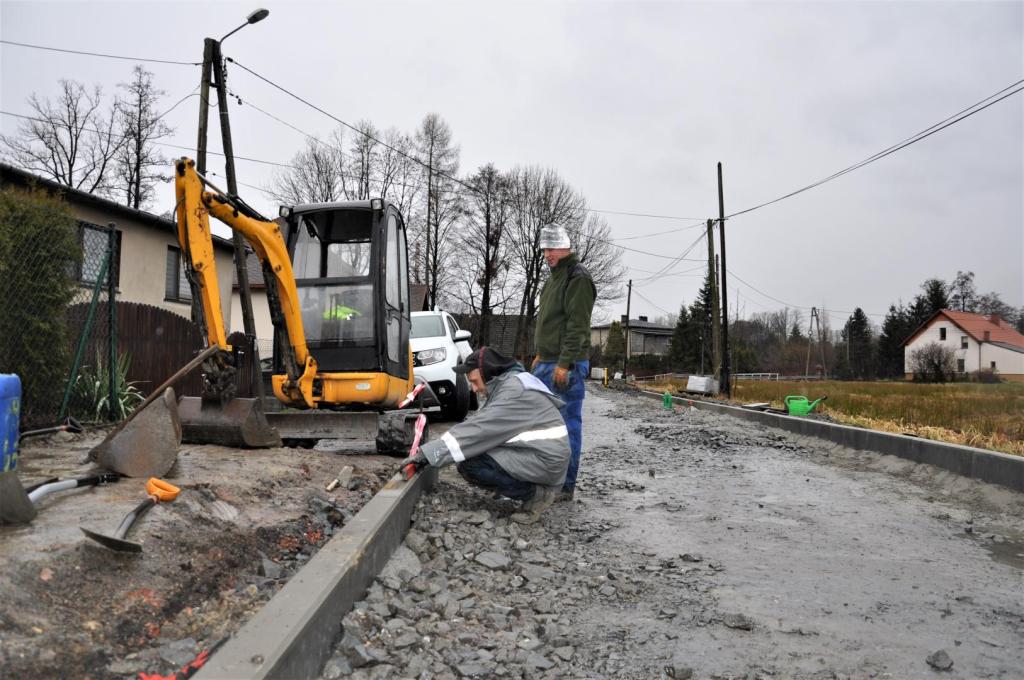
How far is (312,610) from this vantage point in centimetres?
255

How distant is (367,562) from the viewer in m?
3.38

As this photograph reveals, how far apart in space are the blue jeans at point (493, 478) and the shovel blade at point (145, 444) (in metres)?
1.85

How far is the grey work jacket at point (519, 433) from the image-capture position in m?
4.72

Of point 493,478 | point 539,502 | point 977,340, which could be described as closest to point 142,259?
point 493,478

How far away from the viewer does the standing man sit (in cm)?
A: 555

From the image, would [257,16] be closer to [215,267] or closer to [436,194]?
[215,267]

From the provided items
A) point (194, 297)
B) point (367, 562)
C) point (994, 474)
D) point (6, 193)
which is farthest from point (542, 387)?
point (6, 193)

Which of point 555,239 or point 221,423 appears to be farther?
A: point 221,423

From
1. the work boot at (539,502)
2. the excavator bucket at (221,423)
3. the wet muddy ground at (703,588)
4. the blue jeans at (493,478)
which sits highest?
the excavator bucket at (221,423)

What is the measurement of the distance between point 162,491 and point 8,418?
0.84 m

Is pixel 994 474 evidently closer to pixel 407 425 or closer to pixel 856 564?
pixel 856 564

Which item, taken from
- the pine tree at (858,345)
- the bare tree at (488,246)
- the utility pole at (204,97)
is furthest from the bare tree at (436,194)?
the pine tree at (858,345)

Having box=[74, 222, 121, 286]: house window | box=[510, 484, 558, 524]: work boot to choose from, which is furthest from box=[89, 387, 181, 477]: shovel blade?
box=[74, 222, 121, 286]: house window

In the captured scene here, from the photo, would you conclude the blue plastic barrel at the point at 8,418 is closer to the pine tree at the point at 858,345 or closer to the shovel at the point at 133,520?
the shovel at the point at 133,520
